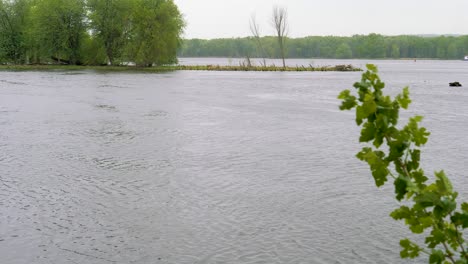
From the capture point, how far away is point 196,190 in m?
13.6

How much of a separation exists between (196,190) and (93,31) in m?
93.5

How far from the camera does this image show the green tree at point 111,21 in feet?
323

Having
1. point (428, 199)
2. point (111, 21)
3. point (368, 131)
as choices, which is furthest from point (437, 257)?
point (111, 21)

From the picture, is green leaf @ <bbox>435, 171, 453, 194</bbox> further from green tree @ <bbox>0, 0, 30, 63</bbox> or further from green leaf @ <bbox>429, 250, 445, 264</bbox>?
green tree @ <bbox>0, 0, 30, 63</bbox>

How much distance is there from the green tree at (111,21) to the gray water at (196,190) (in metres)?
73.7

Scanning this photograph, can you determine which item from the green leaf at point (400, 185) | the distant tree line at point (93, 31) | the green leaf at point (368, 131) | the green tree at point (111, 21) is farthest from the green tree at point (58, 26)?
the green leaf at point (400, 185)

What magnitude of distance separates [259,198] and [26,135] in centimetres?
1355

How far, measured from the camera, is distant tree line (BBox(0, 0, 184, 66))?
94.9 metres

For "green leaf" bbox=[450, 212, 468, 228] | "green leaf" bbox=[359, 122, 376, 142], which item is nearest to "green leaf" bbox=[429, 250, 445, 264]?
"green leaf" bbox=[450, 212, 468, 228]

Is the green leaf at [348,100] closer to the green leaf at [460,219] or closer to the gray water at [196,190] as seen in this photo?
the green leaf at [460,219]

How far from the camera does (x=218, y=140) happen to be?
21.6 metres

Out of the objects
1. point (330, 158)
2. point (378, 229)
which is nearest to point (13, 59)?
point (330, 158)

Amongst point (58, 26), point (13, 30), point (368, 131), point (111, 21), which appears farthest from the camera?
point (13, 30)

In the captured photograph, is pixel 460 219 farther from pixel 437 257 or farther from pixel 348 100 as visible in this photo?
pixel 348 100
